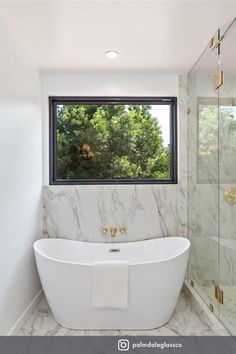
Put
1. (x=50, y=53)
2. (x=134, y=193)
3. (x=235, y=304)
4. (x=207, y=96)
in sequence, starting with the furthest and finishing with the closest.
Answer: (x=134, y=193), (x=207, y=96), (x=50, y=53), (x=235, y=304)

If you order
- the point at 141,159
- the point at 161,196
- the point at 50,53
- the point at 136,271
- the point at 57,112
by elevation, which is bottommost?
the point at 136,271

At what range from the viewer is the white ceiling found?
2023 mm

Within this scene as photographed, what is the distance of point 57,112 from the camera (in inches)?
139

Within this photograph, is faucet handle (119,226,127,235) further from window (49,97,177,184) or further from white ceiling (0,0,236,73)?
white ceiling (0,0,236,73)

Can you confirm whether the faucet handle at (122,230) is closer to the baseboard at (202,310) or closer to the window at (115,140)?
the window at (115,140)

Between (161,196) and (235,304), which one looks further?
(161,196)

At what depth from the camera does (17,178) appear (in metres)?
2.57

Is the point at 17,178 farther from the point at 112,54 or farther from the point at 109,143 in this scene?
the point at 112,54

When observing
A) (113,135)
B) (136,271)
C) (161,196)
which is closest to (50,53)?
(113,135)

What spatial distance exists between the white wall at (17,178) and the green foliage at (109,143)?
406mm

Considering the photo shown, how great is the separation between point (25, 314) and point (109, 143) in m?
1.99

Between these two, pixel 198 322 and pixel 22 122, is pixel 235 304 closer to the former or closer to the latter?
pixel 198 322

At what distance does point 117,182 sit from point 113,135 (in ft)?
1.85

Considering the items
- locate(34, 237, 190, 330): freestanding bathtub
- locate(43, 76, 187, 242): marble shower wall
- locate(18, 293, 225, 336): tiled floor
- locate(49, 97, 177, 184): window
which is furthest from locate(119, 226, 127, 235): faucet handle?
locate(18, 293, 225, 336): tiled floor
